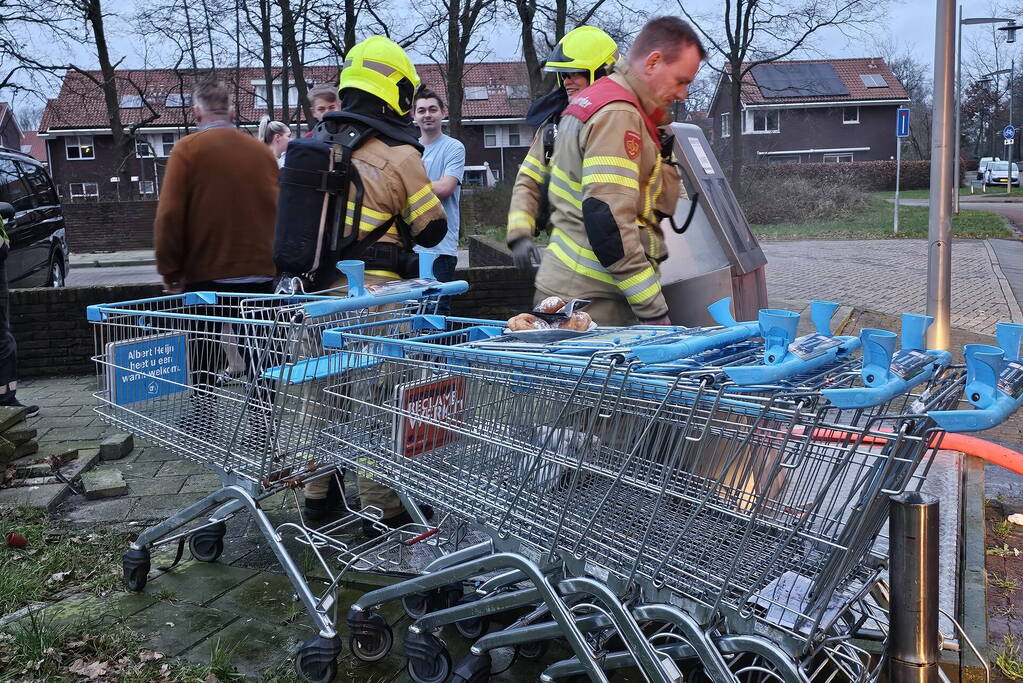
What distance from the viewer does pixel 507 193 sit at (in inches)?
891

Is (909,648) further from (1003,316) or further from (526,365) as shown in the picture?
(1003,316)

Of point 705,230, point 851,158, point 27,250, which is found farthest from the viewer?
point 851,158

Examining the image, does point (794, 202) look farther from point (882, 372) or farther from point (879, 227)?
point (882, 372)

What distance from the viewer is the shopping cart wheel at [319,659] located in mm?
3090

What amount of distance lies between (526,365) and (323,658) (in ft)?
4.21

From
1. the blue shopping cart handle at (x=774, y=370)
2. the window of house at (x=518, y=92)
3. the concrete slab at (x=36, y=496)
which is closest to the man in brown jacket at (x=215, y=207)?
the concrete slab at (x=36, y=496)

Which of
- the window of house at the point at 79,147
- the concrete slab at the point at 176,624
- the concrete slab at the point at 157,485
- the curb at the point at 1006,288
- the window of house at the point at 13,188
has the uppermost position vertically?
the window of house at the point at 79,147

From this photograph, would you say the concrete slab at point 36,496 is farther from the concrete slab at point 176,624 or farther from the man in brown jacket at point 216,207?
the concrete slab at point 176,624

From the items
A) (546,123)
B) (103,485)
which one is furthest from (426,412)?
(103,485)

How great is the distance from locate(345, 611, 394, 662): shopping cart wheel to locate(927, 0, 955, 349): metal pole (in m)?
4.86

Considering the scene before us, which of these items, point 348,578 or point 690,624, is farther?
point 348,578

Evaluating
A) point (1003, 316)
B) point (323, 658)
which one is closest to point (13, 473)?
point (323, 658)

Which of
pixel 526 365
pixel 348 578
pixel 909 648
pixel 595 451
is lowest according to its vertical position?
pixel 348 578

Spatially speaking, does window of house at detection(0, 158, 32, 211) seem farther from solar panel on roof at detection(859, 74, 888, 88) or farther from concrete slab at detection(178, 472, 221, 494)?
solar panel on roof at detection(859, 74, 888, 88)
